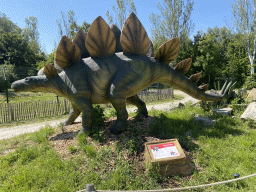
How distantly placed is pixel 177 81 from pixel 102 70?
71.6 inches

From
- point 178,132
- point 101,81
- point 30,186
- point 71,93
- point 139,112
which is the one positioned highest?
point 101,81

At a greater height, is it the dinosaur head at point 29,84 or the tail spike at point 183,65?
the tail spike at point 183,65

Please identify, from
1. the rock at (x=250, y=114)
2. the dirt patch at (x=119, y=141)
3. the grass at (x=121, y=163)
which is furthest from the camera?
the rock at (x=250, y=114)

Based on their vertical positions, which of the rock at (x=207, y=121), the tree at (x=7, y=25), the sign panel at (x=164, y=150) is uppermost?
the tree at (x=7, y=25)

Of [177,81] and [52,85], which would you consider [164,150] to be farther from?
[52,85]

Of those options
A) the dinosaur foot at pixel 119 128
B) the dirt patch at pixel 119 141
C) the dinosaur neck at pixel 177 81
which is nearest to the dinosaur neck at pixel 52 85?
the dirt patch at pixel 119 141

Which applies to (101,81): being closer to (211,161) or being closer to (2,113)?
(211,161)

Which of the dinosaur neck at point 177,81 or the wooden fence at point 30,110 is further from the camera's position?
the wooden fence at point 30,110

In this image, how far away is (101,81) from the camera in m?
3.41

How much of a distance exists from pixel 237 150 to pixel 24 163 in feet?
13.0

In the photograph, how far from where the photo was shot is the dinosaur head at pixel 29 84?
3.47 m

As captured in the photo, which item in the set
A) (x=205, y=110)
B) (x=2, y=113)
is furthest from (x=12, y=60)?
(x=205, y=110)

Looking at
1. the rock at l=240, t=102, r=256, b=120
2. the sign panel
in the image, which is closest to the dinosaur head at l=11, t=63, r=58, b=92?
the sign panel

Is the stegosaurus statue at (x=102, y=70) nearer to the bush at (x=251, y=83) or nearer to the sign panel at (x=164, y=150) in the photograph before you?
the sign panel at (x=164, y=150)
